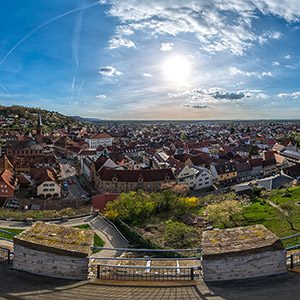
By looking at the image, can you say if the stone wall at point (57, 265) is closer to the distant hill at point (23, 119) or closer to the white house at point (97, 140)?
the white house at point (97, 140)

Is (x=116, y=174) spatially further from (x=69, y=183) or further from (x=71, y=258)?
(x=71, y=258)

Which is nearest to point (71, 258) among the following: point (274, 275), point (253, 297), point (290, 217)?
point (253, 297)

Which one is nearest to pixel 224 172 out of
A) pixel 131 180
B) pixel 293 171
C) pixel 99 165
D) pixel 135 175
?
pixel 293 171

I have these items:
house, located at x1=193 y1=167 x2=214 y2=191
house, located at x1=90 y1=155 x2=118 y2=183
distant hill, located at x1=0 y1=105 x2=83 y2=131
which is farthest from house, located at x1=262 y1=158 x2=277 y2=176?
distant hill, located at x1=0 y1=105 x2=83 y2=131

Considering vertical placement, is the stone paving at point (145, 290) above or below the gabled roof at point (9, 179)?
above

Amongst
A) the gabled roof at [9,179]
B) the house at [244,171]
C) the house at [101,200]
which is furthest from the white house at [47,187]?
the house at [244,171]

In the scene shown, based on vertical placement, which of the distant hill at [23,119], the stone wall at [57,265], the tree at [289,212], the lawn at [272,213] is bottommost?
the lawn at [272,213]
